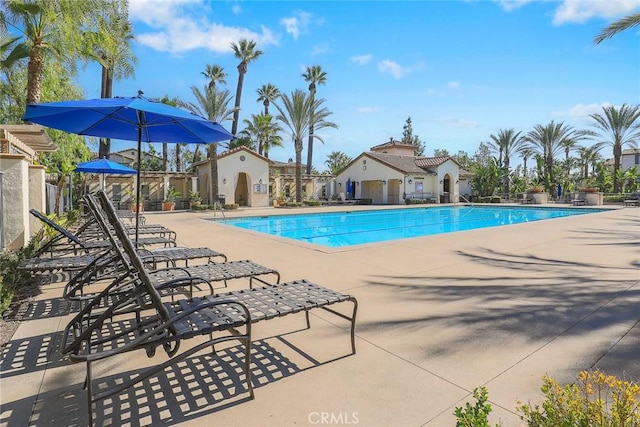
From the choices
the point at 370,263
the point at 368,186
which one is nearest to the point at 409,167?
the point at 368,186

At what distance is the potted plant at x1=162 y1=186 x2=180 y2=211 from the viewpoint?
85.5 ft

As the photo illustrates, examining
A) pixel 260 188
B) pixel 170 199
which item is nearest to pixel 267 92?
pixel 260 188

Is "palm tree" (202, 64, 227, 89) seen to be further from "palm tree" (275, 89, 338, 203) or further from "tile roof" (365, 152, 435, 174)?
"tile roof" (365, 152, 435, 174)

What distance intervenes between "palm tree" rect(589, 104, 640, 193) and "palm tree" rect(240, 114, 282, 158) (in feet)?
102

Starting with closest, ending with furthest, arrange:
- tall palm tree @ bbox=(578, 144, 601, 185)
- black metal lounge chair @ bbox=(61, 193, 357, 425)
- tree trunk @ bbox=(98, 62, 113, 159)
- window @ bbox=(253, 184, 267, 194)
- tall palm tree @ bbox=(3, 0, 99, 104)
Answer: black metal lounge chair @ bbox=(61, 193, 357, 425) → tall palm tree @ bbox=(3, 0, 99, 104) → tree trunk @ bbox=(98, 62, 113, 159) → window @ bbox=(253, 184, 267, 194) → tall palm tree @ bbox=(578, 144, 601, 185)

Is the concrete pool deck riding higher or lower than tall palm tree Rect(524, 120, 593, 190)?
lower

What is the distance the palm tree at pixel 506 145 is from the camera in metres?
37.7

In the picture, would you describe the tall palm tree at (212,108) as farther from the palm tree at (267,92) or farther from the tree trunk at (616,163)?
the tree trunk at (616,163)

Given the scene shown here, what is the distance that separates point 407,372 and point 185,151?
5637cm

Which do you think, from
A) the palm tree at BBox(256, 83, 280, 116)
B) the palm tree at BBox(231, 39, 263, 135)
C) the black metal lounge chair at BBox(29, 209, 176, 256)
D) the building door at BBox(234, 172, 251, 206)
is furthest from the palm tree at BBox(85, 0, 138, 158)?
the palm tree at BBox(256, 83, 280, 116)

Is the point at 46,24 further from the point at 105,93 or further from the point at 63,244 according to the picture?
the point at 105,93

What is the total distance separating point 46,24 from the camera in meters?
11.2

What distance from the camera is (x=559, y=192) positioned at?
35.2 meters

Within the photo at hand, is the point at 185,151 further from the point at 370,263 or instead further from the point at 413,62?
the point at 370,263
